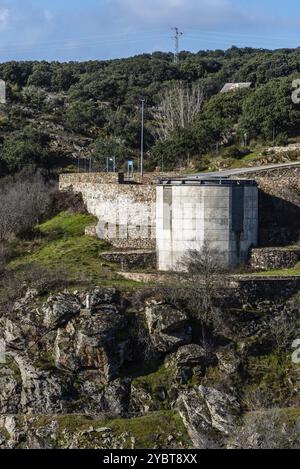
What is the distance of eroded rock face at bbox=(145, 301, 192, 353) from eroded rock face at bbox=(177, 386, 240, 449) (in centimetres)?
225

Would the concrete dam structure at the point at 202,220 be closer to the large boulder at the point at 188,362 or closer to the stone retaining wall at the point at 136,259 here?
the stone retaining wall at the point at 136,259

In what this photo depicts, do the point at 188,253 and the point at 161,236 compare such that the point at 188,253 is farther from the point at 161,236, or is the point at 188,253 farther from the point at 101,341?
the point at 101,341

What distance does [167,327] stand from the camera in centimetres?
3650

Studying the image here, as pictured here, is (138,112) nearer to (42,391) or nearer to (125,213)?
(125,213)

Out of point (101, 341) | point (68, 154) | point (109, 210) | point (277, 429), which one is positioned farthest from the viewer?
point (68, 154)

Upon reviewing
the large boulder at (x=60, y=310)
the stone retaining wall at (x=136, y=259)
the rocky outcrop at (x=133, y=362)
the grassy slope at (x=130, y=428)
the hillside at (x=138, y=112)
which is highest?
the hillside at (x=138, y=112)

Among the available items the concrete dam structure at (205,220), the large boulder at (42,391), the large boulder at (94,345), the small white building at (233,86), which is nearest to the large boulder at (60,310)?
the large boulder at (94,345)

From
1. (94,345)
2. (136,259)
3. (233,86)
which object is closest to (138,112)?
(233,86)

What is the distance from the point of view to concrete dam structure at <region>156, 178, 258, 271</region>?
132 feet

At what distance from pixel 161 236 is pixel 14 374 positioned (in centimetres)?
897

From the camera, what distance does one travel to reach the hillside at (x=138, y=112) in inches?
2429

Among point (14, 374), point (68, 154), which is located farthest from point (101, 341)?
point (68, 154)

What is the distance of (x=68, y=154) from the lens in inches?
2680

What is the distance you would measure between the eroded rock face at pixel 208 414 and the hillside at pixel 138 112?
24.0m
